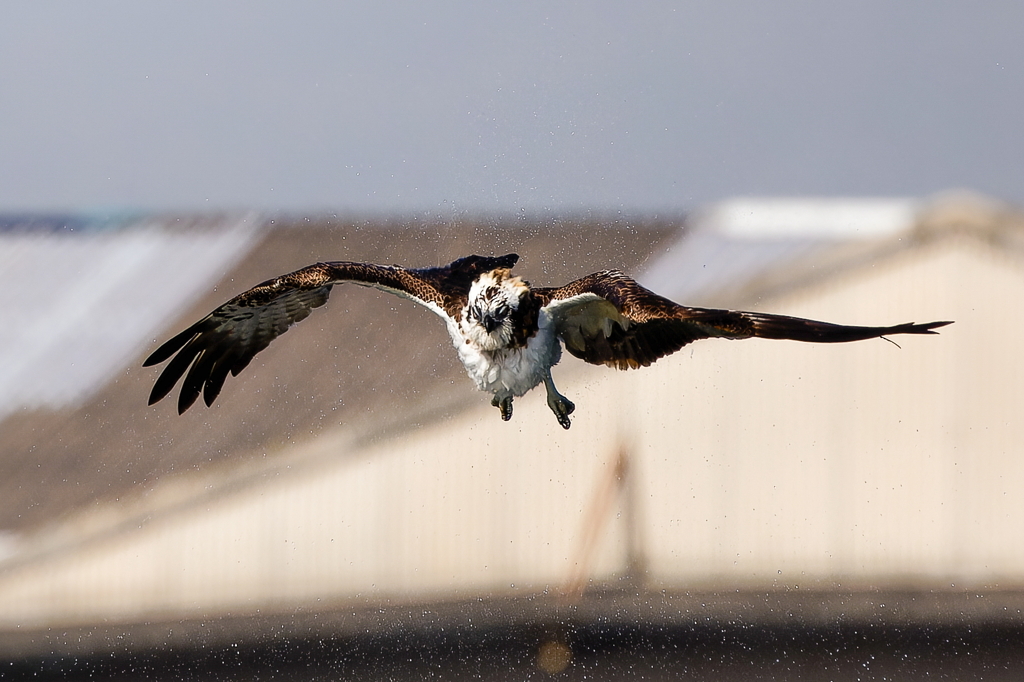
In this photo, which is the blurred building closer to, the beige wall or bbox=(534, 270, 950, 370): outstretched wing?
the beige wall

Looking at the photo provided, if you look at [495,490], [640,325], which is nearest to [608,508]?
A: [495,490]

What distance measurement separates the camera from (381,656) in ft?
50.5

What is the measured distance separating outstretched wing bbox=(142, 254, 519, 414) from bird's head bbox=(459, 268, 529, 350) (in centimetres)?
18

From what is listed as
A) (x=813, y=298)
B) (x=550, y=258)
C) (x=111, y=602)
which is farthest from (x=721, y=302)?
(x=111, y=602)

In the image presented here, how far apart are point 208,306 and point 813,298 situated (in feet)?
31.0

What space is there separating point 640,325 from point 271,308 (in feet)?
7.89

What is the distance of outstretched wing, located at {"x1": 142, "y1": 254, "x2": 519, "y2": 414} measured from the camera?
20.8 feet

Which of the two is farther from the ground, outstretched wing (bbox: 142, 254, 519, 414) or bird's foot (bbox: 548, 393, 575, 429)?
outstretched wing (bbox: 142, 254, 519, 414)

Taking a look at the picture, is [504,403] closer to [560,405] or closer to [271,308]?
[560,405]

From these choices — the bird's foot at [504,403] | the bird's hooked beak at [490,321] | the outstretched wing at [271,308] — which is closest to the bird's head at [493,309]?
the bird's hooked beak at [490,321]

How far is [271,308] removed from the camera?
6980 millimetres

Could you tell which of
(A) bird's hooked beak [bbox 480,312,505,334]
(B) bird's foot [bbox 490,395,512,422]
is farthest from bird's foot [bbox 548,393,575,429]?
(A) bird's hooked beak [bbox 480,312,505,334]

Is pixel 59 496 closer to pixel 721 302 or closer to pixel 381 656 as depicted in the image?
pixel 381 656

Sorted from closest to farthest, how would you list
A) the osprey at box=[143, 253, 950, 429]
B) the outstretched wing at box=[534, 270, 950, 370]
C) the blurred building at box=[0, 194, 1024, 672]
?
the outstretched wing at box=[534, 270, 950, 370] < the osprey at box=[143, 253, 950, 429] < the blurred building at box=[0, 194, 1024, 672]
